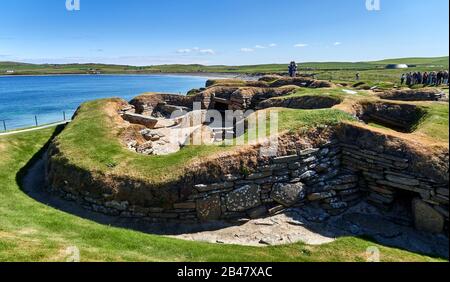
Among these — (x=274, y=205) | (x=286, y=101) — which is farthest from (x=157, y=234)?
(x=286, y=101)

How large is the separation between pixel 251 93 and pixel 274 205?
19.8 meters

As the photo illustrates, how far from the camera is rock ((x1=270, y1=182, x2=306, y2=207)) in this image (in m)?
12.4

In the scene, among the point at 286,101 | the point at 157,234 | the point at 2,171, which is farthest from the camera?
the point at 286,101

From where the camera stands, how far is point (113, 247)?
29.5 ft

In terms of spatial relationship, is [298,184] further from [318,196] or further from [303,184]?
[318,196]

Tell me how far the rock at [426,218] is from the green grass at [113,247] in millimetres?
1712

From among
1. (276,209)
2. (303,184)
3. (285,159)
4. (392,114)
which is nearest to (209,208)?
(276,209)

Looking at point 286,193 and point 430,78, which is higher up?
point 430,78

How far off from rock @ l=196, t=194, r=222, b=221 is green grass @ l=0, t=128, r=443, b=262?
1.78 meters

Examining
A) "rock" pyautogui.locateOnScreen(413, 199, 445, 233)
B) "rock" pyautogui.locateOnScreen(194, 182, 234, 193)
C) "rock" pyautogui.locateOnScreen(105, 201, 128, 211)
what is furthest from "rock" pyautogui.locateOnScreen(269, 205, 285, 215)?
"rock" pyautogui.locateOnScreen(105, 201, 128, 211)

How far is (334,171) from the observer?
43.9 ft

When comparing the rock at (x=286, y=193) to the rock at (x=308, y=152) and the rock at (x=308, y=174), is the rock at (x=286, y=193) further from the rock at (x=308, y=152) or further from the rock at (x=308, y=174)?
the rock at (x=308, y=152)

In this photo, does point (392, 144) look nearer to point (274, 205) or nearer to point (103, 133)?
point (274, 205)

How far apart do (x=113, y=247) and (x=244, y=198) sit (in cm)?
504
